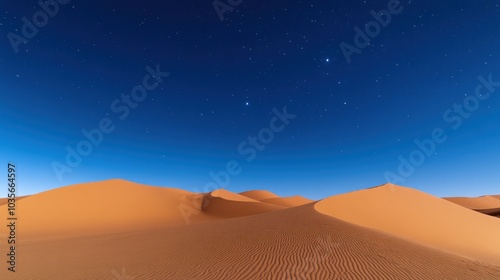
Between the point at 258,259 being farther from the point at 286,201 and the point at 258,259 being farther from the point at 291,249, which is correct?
the point at 286,201

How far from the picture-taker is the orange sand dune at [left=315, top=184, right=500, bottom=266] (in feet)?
59.0

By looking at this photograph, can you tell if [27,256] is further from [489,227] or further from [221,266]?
[489,227]

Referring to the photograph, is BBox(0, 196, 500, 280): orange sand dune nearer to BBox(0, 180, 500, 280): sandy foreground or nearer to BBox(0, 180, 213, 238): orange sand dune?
BBox(0, 180, 500, 280): sandy foreground

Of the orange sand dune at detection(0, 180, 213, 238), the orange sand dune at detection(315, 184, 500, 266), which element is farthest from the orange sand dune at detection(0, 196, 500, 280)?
the orange sand dune at detection(0, 180, 213, 238)

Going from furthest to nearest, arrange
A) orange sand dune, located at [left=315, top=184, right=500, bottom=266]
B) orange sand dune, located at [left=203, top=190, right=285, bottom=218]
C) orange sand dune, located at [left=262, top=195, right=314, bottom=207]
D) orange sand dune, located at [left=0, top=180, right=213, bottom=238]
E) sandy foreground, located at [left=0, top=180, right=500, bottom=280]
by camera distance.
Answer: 1. orange sand dune, located at [left=262, top=195, right=314, bottom=207]
2. orange sand dune, located at [left=203, top=190, right=285, bottom=218]
3. orange sand dune, located at [left=0, top=180, right=213, bottom=238]
4. orange sand dune, located at [left=315, top=184, right=500, bottom=266]
5. sandy foreground, located at [left=0, top=180, right=500, bottom=280]

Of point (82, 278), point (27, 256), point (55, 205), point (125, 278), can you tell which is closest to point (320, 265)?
point (125, 278)

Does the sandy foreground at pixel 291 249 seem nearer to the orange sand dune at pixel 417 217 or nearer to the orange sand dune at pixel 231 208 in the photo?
the orange sand dune at pixel 417 217

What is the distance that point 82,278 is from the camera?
7.58 metres

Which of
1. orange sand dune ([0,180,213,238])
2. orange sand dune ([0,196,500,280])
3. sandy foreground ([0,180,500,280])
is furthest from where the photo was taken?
orange sand dune ([0,180,213,238])

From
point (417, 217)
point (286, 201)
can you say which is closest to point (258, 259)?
point (417, 217)

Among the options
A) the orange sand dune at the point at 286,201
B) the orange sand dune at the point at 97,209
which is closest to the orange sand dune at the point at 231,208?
the orange sand dune at the point at 97,209

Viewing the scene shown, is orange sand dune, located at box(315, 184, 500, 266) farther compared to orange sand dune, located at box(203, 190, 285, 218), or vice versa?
orange sand dune, located at box(203, 190, 285, 218)

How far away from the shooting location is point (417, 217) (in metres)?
21.5

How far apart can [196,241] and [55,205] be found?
868 inches
